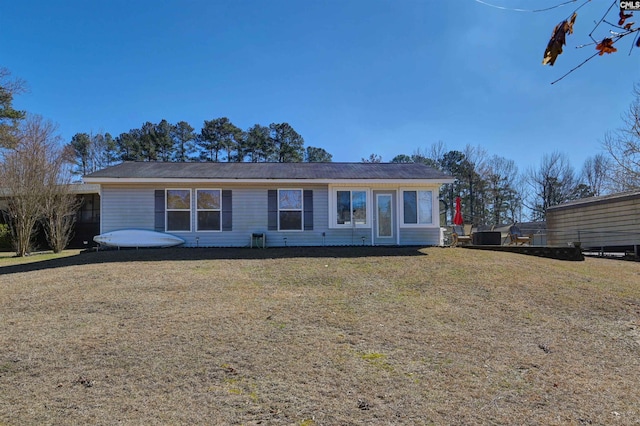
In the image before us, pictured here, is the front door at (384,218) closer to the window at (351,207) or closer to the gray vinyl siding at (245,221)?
the gray vinyl siding at (245,221)

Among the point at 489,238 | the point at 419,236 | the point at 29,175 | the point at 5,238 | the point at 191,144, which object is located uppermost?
the point at 191,144

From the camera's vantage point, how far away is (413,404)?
10.6 ft

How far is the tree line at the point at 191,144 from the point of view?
116 feet

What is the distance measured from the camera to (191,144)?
3741 centimetres

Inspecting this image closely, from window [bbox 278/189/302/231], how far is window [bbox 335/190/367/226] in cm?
131

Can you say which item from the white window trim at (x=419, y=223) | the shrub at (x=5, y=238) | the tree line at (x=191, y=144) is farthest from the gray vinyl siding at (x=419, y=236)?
the tree line at (x=191, y=144)

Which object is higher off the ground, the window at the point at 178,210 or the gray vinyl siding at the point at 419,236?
the window at the point at 178,210

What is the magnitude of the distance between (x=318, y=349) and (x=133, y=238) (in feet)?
33.5

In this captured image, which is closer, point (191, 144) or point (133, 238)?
point (133, 238)

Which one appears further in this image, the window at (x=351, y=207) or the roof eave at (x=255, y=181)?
the window at (x=351, y=207)

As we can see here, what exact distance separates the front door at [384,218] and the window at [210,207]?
5317 millimetres

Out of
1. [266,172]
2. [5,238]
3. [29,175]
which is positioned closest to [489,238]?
[266,172]

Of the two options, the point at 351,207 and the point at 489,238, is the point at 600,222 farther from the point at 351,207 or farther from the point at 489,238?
the point at 351,207

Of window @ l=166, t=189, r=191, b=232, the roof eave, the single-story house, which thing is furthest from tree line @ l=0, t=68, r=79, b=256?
window @ l=166, t=189, r=191, b=232
